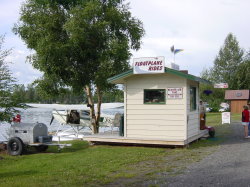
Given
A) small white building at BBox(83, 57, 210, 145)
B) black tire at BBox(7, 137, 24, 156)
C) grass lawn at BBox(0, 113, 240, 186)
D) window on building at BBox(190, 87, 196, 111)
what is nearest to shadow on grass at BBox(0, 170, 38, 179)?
grass lawn at BBox(0, 113, 240, 186)

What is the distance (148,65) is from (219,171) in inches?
227

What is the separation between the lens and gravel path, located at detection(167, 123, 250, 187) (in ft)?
25.0

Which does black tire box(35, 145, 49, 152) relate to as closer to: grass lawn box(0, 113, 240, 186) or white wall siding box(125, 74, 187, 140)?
grass lawn box(0, 113, 240, 186)

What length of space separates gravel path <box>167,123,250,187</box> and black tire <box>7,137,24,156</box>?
628cm

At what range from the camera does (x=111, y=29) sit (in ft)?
55.3

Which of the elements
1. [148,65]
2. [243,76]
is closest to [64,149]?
[148,65]

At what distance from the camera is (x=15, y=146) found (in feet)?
43.3

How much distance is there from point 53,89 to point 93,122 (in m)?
2.48

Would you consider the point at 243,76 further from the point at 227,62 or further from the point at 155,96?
the point at 155,96

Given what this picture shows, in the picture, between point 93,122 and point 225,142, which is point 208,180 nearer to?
point 225,142

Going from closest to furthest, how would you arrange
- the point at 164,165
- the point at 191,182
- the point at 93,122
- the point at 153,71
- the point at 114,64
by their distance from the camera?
the point at 191,182
the point at 164,165
the point at 153,71
the point at 114,64
the point at 93,122

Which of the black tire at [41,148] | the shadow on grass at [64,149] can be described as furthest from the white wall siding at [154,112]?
the black tire at [41,148]

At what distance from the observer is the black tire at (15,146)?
42.9 ft

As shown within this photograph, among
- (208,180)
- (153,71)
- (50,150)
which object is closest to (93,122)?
(50,150)
